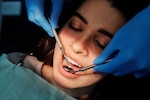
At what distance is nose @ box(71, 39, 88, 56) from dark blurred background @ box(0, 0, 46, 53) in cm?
55

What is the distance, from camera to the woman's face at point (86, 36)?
3.65 feet

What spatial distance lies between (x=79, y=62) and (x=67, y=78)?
0.08 m

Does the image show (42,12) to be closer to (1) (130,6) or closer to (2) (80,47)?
(2) (80,47)

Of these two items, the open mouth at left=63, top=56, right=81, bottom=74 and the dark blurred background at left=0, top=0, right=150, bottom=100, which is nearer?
the open mouth at left=63, top=56, right=81, bottom=74

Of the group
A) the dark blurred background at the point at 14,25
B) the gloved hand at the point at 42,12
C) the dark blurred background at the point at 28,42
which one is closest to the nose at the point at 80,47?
the gloved hand at the point at 42,12

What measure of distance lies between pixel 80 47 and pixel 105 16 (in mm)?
139

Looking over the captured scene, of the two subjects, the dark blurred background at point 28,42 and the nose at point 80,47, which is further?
the dark blurred background at point 28,42

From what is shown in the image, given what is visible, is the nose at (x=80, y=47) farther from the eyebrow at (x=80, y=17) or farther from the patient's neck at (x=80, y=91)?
the patient's neck at (x=80, y=91)

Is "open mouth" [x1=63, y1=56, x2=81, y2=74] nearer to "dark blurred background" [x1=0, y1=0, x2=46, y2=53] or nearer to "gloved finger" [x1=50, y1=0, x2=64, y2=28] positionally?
"gloved finger" [x1=50, y1=0, x2=64, y2=28]

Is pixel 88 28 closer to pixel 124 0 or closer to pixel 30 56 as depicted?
pixel 124 0

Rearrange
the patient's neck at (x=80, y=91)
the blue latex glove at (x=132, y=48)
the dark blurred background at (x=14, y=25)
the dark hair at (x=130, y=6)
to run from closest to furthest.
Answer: the blue latex glove at (x=132, y=48) < the dark hair at (x=130, y=6) < the patient's neck at (x=80, y=91) < the dark blurred background at (x=14, y=25)

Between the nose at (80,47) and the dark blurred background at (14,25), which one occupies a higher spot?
the nose at (80,47)

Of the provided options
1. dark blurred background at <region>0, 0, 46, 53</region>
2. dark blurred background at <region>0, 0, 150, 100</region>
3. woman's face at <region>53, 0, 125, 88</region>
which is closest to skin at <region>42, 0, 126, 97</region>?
woman's face at <region>53, 0, 125, 88</region>

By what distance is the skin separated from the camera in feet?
3.65
